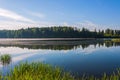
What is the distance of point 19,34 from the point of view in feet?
582

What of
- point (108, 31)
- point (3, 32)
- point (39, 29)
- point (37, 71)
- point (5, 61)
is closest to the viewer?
point (37, 71)

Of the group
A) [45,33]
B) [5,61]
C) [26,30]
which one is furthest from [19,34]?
[5,61]

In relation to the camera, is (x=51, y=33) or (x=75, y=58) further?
(x=51, y=33)

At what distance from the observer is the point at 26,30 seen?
17600 centimetres

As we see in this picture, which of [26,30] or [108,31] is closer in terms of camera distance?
[26,30]

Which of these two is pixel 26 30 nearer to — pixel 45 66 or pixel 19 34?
pixel 19 34

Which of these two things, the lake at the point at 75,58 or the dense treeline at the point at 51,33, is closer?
the lake at the point at 75,58

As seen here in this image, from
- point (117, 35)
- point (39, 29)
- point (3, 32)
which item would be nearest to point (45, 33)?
point (39, 29)

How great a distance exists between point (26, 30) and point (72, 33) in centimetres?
3458

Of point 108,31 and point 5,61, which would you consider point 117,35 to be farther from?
point 5,61

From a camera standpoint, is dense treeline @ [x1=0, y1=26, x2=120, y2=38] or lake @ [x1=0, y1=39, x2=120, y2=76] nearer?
lake @ [x1=0, y1=39, x2=120, y2=76]

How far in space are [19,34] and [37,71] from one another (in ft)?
546

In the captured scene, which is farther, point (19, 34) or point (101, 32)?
point (101, 32)

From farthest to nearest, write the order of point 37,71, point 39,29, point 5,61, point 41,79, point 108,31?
1. point 108,31
2. point 39,29
3. point 5,61
4. point 37,71
5. point 41,79
